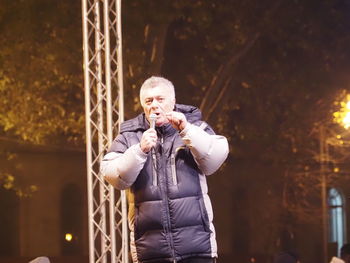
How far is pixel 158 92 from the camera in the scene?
13.0 ft

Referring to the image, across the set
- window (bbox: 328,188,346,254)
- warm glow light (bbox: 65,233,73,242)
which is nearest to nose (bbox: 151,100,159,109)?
warm glow light (bbox: 65,233,73,242)

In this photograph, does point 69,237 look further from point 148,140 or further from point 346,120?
point 148,140

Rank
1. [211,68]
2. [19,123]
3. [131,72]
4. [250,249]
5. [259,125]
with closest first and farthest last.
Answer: [131,72], [19,123], [211,68], [259,125], [250,249]

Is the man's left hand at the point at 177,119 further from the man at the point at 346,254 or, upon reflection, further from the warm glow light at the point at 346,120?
the warm glow light at the point at 346,120

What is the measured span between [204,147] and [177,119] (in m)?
0.19

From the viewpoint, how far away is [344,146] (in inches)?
960

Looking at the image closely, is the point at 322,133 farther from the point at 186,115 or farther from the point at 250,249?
the point at 186,115

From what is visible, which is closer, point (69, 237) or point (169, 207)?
point (169, 207)

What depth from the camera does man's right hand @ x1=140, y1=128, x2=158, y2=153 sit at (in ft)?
12.3

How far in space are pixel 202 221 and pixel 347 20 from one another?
601 inches

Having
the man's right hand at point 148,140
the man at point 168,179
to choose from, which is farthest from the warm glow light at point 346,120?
the man's right hand at point 148,140

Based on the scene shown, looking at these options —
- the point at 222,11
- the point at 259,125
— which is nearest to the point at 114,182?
the point at 222,11

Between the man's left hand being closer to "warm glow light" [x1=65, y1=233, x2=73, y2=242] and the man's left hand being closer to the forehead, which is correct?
the forehead

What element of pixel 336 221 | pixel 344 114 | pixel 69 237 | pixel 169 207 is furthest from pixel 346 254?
pixel 336 221
